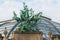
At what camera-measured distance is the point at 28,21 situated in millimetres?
28547

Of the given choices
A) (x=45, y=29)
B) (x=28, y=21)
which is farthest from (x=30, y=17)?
(x=45, y=29)

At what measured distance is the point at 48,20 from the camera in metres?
41.5

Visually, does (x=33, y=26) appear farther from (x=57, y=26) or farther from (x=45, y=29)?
(x=57, y=26)

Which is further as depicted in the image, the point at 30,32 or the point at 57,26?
the point at 57,26

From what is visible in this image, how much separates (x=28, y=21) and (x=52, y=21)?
13.8 metres

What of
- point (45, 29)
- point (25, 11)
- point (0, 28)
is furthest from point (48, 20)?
Result: point (25, 11)

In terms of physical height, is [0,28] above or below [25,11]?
below

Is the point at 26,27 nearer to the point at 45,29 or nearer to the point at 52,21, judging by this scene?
the point at 45,29

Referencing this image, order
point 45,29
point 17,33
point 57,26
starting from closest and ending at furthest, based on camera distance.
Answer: point 17,33 < point 45,29 < point 57,26

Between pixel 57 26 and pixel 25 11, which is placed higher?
pixel 25 11

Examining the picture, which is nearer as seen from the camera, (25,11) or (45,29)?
(25,11)

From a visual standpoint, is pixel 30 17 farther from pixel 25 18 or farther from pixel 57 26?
pixel 57 26

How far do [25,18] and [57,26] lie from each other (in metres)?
12.1

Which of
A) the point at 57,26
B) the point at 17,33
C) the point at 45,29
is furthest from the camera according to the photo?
the point at 57,26
